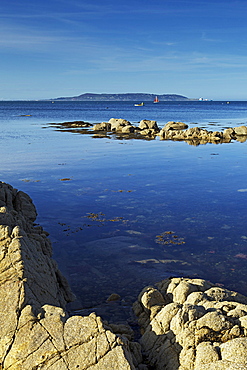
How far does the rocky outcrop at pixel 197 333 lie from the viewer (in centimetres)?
571

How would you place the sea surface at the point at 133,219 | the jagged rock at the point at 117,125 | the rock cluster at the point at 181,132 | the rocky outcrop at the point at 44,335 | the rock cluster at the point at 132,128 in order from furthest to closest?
the jagged rock at the point at 117,125
the rock cluster at the point at 132,128
the rock cluster at the point at 181,132
the sea surface at the point at 133,219
the rocky outcrop at the point at 44,335

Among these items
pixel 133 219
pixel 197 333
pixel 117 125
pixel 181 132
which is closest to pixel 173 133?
pixel 181 132

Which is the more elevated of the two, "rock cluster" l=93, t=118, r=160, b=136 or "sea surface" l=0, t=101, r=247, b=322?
"rock cluster" l=93, t=118, r=160, b=136

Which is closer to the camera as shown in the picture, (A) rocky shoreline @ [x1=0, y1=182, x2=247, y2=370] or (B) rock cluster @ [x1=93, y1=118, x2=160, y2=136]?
(A) rocky shoreline @ [x1=0, y1=182, x2=247, y2=370]

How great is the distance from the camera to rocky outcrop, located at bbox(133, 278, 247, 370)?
5.71m

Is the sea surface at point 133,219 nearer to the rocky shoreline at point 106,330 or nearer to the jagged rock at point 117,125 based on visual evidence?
the rocky shoreline at point 106,330

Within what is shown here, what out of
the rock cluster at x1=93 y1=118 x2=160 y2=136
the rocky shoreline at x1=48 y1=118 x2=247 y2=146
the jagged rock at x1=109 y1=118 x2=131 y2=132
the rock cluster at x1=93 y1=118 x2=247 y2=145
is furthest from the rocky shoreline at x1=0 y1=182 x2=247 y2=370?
the jagged rock at x1=109 y1=118 x2=131 y2=132

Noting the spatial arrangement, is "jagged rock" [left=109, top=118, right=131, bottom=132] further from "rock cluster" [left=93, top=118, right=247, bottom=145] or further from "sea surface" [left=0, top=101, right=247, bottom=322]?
"sea surface" [left=0, top=101, right=247, bottom=322]

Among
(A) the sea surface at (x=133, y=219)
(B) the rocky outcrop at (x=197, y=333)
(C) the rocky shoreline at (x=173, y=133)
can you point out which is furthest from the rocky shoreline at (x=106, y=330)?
(C) the rocky shoreline at (x=173, y=133)

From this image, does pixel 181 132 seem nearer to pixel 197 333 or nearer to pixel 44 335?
pixel 197 333

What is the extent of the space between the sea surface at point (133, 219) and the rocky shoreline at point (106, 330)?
162 cm

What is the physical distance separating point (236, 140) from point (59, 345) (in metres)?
40.9

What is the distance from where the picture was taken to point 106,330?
19.6 ft

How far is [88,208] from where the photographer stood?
15828 mm
